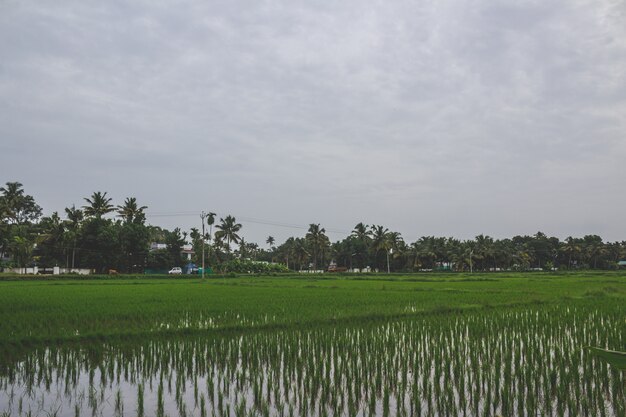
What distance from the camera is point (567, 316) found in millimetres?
11359

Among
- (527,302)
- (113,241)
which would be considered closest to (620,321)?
(527,302)

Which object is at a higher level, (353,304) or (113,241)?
(113,241)

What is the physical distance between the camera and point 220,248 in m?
65.8

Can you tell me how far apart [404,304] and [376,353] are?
25.6 feet

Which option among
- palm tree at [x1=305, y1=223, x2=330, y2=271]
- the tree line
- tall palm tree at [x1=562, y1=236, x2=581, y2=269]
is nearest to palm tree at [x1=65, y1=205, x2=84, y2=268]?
the tree line

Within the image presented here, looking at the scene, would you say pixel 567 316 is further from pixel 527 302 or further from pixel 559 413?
pixel 559 413

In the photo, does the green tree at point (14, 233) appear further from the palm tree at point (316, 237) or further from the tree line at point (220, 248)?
the palm tree at point (316, 237)

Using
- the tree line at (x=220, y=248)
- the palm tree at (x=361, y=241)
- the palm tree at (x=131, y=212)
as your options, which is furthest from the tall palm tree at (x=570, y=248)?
the palm tree at (x=131, y=212)

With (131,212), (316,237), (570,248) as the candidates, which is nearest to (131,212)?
(131,212)

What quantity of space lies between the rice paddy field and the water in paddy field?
24 millimetres

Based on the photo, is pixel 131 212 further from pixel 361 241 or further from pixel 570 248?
pixel 570 248

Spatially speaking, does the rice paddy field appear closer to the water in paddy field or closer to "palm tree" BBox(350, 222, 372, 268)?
the water in paddy field

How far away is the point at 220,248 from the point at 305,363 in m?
60.7

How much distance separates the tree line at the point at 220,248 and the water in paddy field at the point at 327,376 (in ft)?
108
